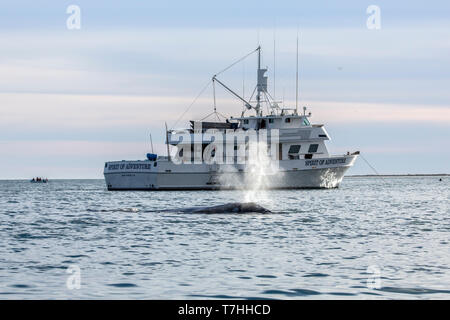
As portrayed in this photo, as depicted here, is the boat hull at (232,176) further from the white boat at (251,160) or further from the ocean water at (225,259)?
the ocean water at (225,259)

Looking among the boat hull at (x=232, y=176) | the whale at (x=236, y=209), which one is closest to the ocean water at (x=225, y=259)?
the whale at (x=236, y=209)

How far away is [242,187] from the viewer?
78375 mm

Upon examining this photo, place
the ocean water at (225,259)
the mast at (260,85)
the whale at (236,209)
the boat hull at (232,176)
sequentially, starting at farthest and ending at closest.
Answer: the mast at (260,85) → the boat hull at (232,176) → the whale at (236,209) → the ocean water at (225,259)

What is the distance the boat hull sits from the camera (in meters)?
75.2

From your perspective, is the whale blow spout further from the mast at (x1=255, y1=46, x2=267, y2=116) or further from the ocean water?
the mast at (x1=255, y1=46, x2=267, y2=116)

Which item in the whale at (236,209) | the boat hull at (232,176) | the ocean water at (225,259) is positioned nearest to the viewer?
the ocean water at (225,259)

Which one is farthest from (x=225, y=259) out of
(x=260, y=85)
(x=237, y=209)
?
(x=260, y=85)

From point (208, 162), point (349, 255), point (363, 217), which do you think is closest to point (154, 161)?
point (208, 162)

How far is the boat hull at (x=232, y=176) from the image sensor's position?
7519 centimetres

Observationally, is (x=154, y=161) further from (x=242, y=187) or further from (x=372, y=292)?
(x=372, y=292)

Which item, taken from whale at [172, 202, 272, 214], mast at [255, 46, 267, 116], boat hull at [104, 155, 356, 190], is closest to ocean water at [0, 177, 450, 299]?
whale at [172, 202, 272, 214]

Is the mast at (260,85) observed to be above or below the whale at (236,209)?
above

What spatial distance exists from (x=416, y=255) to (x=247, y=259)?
14.2 ft

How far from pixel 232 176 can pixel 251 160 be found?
8.42ft
